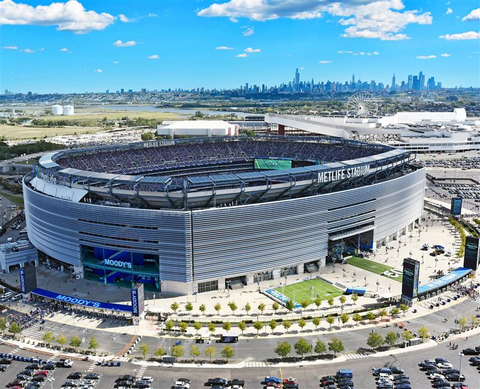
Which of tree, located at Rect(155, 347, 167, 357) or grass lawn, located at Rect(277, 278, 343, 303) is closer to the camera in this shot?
tree, located at Rect(155, 347, 167, 357)

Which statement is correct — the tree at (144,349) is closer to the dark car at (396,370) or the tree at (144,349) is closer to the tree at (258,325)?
the tree at (258,325)

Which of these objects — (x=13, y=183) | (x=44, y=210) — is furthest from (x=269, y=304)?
(x=13, y=183)

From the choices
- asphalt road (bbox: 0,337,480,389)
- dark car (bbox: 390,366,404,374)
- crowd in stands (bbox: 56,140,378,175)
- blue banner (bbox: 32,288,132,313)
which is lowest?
asphalt road (bbox: 0,337,480,389)

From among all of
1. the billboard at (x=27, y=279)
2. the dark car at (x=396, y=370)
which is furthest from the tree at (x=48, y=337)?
the dark car at (x=396, y=370)

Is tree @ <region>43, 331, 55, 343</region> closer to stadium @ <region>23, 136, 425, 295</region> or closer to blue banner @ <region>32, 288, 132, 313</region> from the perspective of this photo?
blue banner @ <region>32, 288, 132, 313</region>

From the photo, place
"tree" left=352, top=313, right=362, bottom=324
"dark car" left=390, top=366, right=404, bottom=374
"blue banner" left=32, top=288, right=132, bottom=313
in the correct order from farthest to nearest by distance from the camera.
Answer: "blue banner" left=32, top=288, right=132, bottom=313 < "tree" left=352, top=313, right=362, bottom=324 < "dark car" left=390, top=366, right=404, bottom=374

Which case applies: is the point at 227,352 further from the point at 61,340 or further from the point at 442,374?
the point at 442,374

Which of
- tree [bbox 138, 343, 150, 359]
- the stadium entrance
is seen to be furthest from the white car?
the stadium entrance
